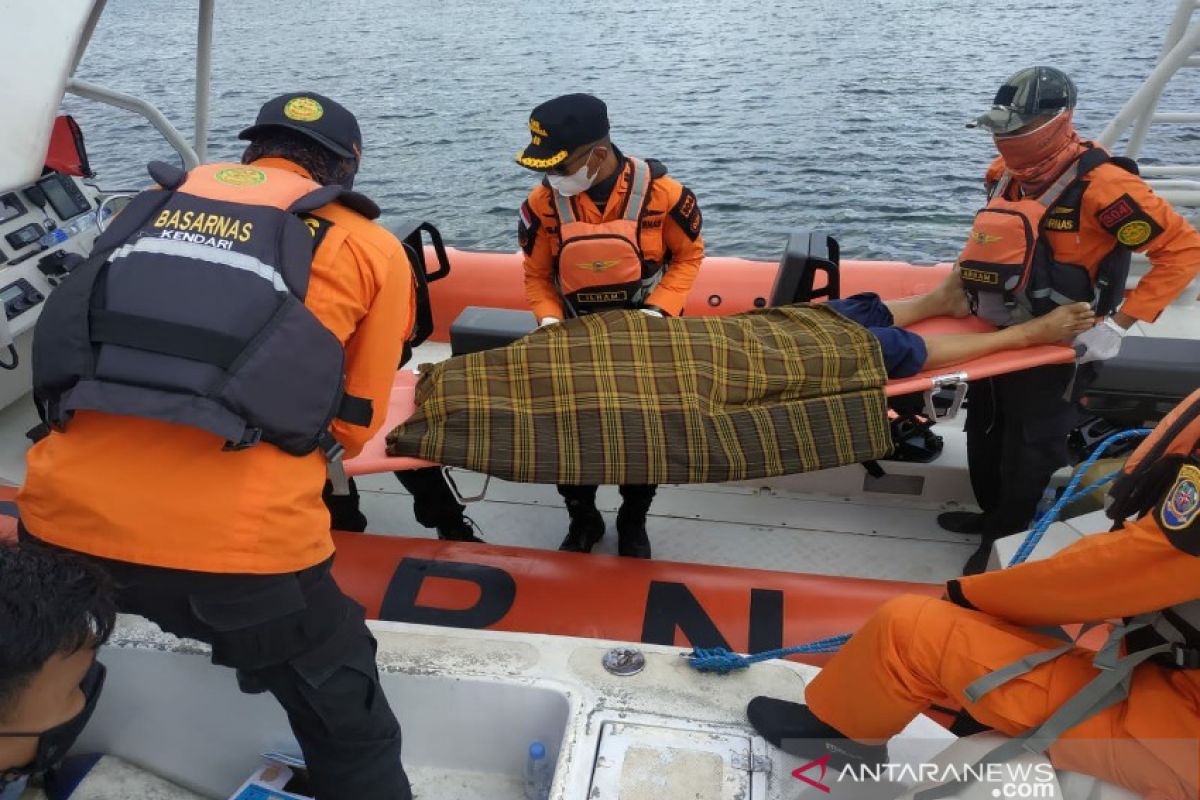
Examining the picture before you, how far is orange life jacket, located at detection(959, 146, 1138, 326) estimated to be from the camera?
2178 mm

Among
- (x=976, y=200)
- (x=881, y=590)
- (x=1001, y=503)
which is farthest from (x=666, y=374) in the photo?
(x=976, y=200)

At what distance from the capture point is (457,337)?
9.08 ft

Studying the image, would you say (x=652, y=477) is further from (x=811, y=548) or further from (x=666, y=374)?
(x=811, y=548)

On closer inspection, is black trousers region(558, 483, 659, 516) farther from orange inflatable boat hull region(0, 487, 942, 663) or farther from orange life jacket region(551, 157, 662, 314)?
orange life jacket region(551, 157, 662, 314)

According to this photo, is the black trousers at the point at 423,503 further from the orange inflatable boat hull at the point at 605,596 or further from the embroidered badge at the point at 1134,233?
the embroidered badge at the point at 1134,233

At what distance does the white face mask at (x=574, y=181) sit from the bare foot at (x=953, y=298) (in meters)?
1.20

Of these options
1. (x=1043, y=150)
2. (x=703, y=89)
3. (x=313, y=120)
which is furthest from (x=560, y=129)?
(x=703, y=89)

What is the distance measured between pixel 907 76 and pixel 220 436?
11.3 m

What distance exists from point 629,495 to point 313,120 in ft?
4.60

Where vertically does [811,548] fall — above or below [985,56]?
above

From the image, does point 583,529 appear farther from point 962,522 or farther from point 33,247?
point 33,247

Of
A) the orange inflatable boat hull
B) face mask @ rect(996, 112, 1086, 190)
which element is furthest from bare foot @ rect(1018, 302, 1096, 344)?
the orange inflatable boat hull

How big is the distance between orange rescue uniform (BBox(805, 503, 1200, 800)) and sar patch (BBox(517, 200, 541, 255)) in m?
1.57

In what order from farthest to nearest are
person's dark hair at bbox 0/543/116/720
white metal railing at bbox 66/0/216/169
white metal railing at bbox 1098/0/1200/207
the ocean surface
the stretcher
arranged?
the ocean surface < white metal railing at bbox 66/0/216/169 < white metal railing at bbox 1098/0/1200/207 < the stretcher < person's dark hair at bbox 0/543/116/720
